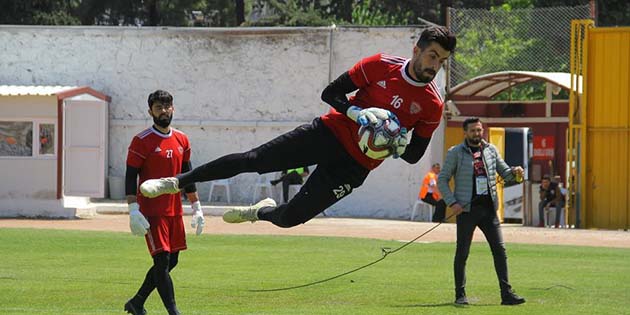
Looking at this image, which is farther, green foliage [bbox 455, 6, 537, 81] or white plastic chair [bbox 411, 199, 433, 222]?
white plastic chair [bbox 411, 199, 433, 222]

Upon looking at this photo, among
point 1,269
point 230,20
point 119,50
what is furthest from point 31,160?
point 230,20

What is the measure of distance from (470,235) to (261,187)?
2216cm

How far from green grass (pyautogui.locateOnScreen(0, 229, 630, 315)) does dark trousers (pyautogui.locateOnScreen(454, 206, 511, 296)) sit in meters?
0.35

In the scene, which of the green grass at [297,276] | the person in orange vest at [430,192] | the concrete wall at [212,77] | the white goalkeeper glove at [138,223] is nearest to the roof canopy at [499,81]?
the concrete wall at [212,77]

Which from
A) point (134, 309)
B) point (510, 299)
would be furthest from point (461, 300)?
point (134, 309)

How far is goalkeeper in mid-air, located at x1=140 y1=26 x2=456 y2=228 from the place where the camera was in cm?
1030

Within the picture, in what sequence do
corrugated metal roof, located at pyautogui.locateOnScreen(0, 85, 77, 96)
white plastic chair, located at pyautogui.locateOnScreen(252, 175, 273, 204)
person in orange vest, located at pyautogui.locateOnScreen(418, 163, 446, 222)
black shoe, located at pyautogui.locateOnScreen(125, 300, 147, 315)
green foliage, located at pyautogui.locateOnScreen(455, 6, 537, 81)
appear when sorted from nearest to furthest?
black shoe, located at pyautogui.locateOnScreen(125, 300, 147, 315) → corrugated metal roof, located at pyautogui.locateOnScreen(0, 85, 77, 96) → person in orange vest, located at pyautogui.locateOnScreen(418, 163, 446, 222) → green foliage, located at pyautogui.locateOnScreen(455, 6, 537, 81) → white plastic chair, located at pyautogui.locateOnScreen(252, 175, 273, 204)

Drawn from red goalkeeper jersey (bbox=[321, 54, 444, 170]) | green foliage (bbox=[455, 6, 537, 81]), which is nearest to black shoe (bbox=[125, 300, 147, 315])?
red goalkeeper jersey (bbox=[321, 54, 444, 170])

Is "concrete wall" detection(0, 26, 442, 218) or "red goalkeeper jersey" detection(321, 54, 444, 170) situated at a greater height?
"concrete wall" detection(0, 26, 442, 218)

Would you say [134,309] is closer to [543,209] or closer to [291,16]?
[543,209]

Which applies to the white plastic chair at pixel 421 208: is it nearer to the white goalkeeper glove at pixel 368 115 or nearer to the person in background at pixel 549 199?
the person in background at pixel 549 199

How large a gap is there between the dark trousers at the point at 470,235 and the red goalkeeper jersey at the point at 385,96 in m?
4.33

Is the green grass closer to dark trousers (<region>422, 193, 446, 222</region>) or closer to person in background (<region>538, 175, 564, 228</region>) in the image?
dark trousers (<region>422, 193, 446, 222</region>)

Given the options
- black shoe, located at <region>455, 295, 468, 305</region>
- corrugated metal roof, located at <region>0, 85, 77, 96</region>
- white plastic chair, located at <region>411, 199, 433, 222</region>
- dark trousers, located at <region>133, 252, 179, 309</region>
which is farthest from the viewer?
white plastic chair, located at <region>411, 199, 433, 222</region>
